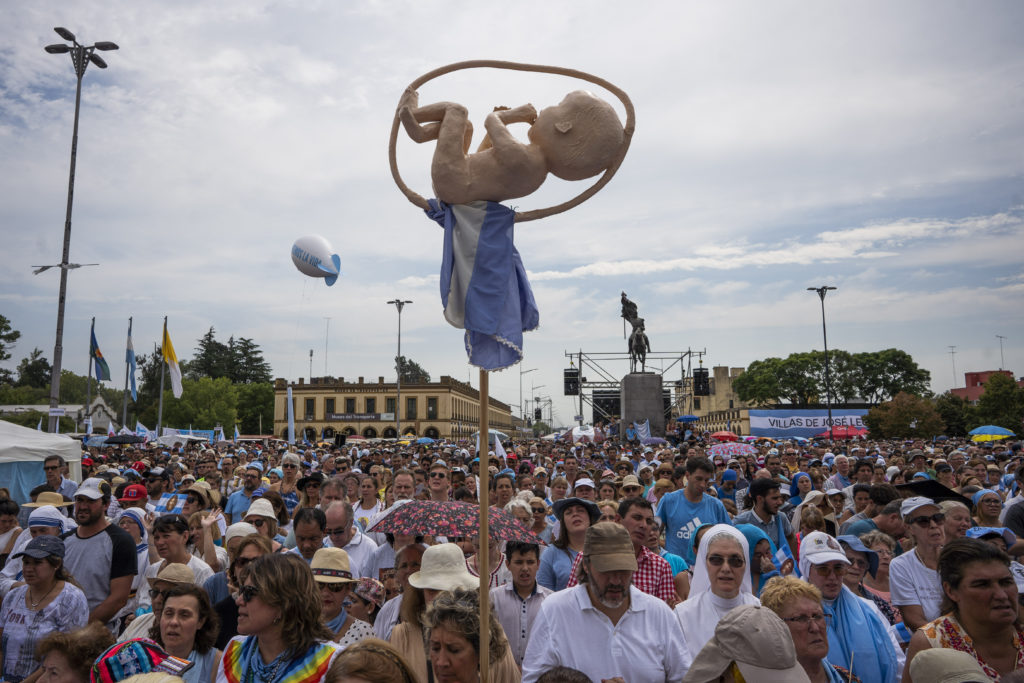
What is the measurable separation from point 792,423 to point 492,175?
1900 inches

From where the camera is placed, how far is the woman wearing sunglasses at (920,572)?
14.4ft

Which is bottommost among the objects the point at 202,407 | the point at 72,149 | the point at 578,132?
the point at 578,132

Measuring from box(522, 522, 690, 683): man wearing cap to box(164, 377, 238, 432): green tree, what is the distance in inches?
3041

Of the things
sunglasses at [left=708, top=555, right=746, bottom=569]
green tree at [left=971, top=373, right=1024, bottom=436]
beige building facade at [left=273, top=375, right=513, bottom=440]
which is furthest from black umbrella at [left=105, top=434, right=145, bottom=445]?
beige building facade at [left=273, top=375, right=513, bottom=440]

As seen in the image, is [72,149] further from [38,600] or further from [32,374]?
[32,374]

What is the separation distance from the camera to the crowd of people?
278cm

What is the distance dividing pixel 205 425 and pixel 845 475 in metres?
74.6

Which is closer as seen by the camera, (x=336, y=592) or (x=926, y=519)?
(x=336, y=592)

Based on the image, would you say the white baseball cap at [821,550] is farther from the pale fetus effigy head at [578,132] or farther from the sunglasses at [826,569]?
the pale fetus effigy head at [578,132]

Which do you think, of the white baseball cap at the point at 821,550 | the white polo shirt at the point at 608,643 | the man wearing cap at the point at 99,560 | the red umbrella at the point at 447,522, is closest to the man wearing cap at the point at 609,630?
the white polo shirt at the point at 608,643

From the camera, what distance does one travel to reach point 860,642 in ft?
11.6

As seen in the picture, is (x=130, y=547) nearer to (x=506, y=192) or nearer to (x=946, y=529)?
(x=506, y=192)

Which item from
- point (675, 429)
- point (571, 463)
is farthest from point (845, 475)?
point (675, 429)

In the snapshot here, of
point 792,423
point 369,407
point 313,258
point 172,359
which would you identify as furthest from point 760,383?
point 313,258
